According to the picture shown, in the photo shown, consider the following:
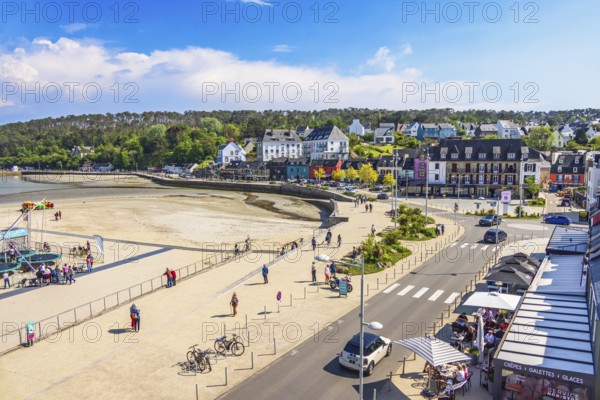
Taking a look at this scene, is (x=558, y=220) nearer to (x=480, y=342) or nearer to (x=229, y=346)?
(x=480, y=342)

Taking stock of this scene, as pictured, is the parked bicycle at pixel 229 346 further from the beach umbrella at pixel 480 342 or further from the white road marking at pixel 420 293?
the white road marking at pixel 420 293

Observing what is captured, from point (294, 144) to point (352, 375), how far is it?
132 metres

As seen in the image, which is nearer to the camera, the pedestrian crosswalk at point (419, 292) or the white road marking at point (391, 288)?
the pedestrian crosswalk at point (419, 292)

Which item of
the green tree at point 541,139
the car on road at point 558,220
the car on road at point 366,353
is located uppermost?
the green tree at point 541,139

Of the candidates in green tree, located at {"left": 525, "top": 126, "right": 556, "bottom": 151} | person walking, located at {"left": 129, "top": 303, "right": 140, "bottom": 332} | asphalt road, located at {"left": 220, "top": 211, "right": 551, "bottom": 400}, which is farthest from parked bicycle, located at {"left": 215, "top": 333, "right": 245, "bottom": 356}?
green tree, located at {"left": 525, "top": 126, "right": 556, "bottom": 151}

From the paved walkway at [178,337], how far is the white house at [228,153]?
119m

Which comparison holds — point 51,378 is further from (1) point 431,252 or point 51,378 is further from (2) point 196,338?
(1) point 431,252

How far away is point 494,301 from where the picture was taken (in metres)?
19.3

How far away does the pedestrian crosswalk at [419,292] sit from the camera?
24.7 m

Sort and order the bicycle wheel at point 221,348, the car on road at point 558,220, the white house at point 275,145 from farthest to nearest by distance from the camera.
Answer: the white house at point 275,145 → the car on road at point 558,220 → the bicycle wheel at point 221,348

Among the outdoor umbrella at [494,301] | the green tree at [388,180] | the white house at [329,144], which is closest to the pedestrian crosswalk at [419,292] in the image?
the outdoor umbrella at [494,301]

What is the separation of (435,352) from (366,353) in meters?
2.70

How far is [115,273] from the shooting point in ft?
102

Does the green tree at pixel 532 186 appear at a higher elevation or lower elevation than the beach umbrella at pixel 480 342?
higher
